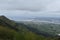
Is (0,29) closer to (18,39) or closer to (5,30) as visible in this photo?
(5,30)

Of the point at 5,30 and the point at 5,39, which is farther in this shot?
the point at 5,30

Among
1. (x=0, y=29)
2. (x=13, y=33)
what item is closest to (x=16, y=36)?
(x=13, y=33)

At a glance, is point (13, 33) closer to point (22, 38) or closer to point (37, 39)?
point (22, 38)

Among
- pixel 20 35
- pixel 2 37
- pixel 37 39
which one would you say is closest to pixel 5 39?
pixel 2 37

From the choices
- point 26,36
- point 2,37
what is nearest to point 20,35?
point 26,36

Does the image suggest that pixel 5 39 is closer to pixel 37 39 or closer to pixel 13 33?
pixel 13 33

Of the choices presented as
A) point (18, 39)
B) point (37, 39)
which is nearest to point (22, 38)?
point (18, 39)

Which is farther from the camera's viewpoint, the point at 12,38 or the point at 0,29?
the point at 0,29
